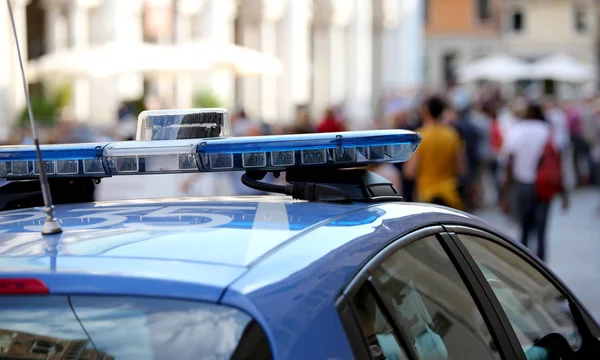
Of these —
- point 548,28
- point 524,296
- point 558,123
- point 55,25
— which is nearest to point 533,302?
point 524,296

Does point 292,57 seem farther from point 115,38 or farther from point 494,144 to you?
point 494,144

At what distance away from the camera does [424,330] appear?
2.69m

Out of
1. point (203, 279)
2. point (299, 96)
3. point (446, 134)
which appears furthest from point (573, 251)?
point (299, 96)

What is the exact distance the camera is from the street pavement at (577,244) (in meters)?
10.1

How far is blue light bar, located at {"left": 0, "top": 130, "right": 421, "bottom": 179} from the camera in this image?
2.69 metres

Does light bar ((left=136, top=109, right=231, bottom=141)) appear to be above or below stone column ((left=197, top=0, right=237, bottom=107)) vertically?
below

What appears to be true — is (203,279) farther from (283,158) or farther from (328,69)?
(328,69)

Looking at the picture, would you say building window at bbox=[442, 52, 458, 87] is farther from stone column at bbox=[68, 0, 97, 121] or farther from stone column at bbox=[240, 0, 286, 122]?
stone column at bbox=[68, 0, 97, 121]

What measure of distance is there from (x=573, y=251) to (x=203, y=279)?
11630 mm

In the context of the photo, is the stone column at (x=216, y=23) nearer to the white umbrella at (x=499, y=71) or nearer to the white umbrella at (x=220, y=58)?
the white umbrella at (x=220, y=58)

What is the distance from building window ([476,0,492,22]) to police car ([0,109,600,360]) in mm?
66863

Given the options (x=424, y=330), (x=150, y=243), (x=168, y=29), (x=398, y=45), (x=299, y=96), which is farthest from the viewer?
(x=398, y=45)

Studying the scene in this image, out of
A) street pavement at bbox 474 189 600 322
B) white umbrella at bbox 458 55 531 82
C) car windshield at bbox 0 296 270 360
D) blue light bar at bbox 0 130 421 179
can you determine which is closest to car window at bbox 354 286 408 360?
car windshield at bbox 0 296 270 360

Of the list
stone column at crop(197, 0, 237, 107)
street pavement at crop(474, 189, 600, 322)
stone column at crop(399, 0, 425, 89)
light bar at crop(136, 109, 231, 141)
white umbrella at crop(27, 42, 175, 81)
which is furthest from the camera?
stone column at crop(399, 0, 425, 89)
